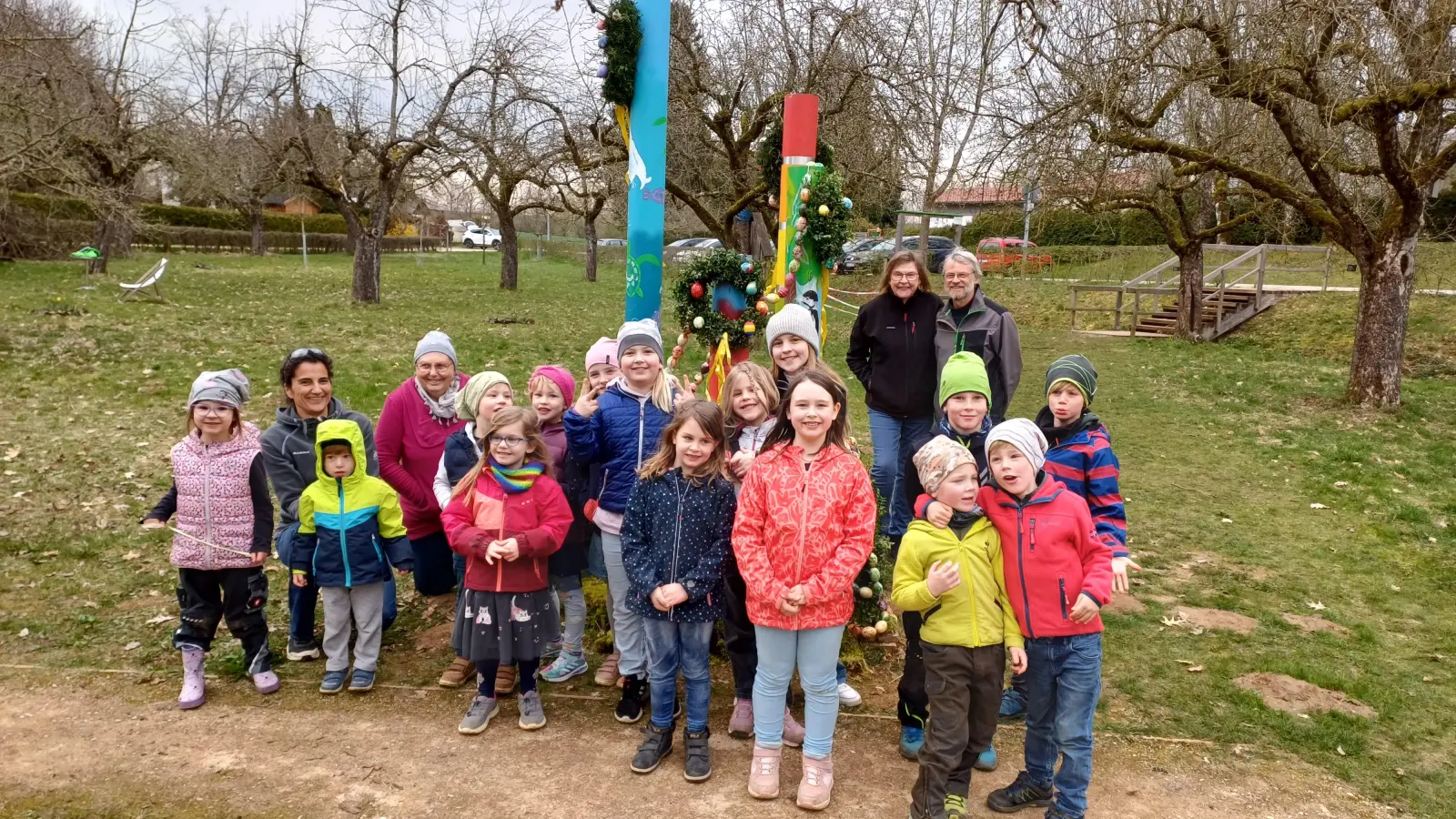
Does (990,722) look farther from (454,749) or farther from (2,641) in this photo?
(2,641)

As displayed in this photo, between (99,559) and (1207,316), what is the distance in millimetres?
18734

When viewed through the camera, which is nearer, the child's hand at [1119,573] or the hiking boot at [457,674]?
the child's hand at [1119,573]

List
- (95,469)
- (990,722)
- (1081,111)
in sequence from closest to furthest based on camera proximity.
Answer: (990,722) → (95,469) → (1081,111)

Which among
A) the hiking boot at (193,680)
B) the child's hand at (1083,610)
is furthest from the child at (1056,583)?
the hiking boot at (193,680)

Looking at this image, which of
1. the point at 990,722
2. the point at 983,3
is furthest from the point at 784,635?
the point at 983,3

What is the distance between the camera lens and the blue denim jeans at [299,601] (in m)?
3.97

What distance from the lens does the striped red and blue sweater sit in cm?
323

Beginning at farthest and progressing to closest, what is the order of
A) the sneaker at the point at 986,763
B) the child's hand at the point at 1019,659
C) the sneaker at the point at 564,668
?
the sneaker at the point at 564,668, the sneaker at the point at 986,763, the child's hand at the point at 1019,659

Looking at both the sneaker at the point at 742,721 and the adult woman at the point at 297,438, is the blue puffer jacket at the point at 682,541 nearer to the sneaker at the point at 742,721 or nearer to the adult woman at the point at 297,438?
the sneaker at the point at 742,721

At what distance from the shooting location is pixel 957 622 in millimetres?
3000

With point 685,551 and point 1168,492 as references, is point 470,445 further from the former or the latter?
point 1168,492

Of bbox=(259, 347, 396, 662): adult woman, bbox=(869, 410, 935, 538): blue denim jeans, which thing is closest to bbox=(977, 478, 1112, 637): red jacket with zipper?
bbox=(869, 410, 935, 538): blue denim jeans

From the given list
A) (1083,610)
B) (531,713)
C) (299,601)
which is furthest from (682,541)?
(299,601)

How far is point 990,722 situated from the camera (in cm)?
305
